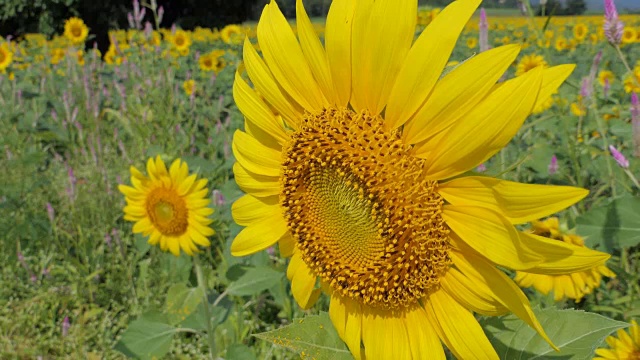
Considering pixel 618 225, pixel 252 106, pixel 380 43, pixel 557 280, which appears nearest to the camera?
pixel 380 43

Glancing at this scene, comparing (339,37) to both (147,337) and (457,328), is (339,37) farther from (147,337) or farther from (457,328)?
(147,337)

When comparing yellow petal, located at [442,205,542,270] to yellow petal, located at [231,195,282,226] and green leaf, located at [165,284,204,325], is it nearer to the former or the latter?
yellow petal, located at [231,195,282,226]

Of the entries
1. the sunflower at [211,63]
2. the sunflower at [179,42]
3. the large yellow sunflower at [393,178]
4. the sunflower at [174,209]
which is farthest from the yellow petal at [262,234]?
the sunflower at [179,42]

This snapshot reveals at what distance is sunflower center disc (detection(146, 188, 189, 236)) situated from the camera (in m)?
2.65

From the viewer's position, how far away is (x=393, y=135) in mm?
875

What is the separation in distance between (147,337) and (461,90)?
1.93 m

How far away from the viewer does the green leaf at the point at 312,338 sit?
3.17 feet

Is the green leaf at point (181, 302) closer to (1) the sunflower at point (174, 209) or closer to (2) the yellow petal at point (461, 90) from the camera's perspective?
(1) the sunflower at point (174, 209)

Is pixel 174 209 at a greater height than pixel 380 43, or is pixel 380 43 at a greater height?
pixel 380 43

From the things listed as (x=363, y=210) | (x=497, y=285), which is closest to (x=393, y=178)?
(x=363, y=210)

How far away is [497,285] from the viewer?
2.62 ft

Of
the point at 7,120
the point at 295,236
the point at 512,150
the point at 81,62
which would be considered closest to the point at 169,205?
the point at 295,236

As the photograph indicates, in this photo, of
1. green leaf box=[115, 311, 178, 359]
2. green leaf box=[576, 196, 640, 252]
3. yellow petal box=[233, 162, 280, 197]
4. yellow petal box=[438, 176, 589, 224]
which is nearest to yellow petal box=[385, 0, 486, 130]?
yellow petal box=[438, 176, 589, 224]

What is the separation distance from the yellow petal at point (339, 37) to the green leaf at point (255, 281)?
1.59 metres
